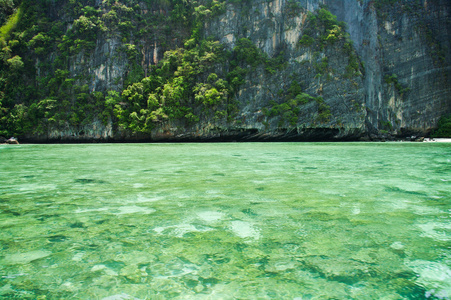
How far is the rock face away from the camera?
30.2 metres

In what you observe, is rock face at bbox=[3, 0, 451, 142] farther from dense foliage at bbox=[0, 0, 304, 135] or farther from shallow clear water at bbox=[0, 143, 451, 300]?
shallow clear water at bbox=[0, 143, 451, 300]

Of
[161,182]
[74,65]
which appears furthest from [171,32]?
[161,182]

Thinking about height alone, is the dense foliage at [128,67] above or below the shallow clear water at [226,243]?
above

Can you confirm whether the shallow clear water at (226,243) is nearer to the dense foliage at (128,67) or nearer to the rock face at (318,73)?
the dense foliage at (128,67)

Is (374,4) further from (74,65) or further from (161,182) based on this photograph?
(161,182)

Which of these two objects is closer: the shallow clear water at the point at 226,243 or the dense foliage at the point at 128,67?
the shallow clear water at the point at 226,243

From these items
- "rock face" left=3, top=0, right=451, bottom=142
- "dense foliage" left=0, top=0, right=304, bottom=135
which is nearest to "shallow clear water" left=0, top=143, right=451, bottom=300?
"dense foliage" left=0, top=0, right=304, bottom=135

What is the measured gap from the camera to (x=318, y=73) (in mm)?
31062

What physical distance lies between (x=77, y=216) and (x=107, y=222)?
435 mm

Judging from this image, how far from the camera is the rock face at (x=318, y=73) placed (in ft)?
99.1

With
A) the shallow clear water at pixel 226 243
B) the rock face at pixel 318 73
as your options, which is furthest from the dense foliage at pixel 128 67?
the shallow clear water at pixel 226 243

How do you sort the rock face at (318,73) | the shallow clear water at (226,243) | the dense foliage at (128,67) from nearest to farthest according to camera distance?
the shallow clear water at (226,243) < the rock face at (318,73) < the dense foliage at (128,67)

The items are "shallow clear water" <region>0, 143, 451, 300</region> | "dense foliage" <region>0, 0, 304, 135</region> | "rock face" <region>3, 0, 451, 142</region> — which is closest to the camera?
"shallow clear water" <region>0, 143, 451, 300</region>

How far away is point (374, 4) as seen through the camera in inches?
1436
